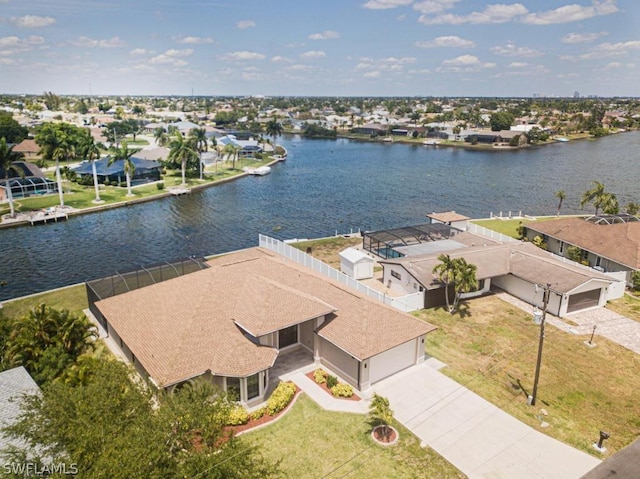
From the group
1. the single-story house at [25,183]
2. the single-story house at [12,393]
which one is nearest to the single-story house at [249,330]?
the single-story house at [12,393]

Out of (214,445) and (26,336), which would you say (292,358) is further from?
(26,336)

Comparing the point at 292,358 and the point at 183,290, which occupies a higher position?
the point at 183,290

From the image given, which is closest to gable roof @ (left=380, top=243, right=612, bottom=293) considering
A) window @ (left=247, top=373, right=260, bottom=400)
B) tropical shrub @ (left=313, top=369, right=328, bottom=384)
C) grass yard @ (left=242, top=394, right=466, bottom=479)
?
tropical shrub @ (left=313, top=369, right=328, bottom=384)

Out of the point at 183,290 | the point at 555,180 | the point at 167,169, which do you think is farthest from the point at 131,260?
the point at 555,180

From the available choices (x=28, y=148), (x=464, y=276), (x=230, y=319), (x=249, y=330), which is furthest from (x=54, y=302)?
(x=28, y=148)

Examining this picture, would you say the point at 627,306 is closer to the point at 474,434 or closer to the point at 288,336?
the point at 474,434

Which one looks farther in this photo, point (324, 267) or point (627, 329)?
point (324, 267)
